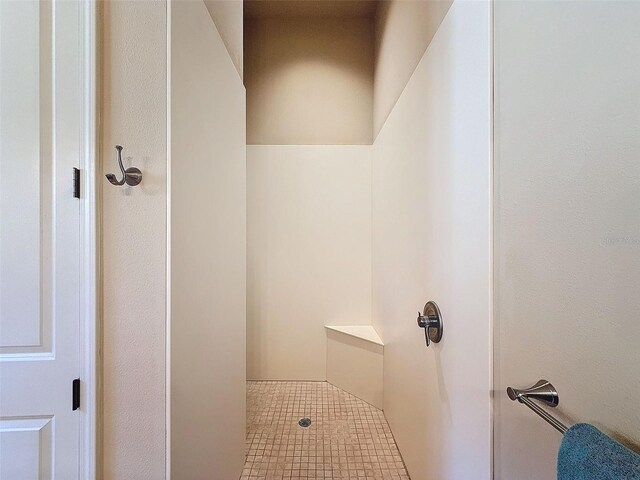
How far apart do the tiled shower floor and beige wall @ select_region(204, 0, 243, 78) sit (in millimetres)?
2242

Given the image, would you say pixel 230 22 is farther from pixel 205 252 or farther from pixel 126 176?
pixel 205 252

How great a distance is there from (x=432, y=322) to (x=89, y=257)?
47.7 inches

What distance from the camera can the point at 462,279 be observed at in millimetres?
894

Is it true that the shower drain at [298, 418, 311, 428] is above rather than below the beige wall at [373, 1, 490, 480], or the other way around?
below

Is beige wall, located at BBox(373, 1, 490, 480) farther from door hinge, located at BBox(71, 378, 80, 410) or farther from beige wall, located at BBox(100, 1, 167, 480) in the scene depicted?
door hinge, located at BBox(71, 378, 80, 410)

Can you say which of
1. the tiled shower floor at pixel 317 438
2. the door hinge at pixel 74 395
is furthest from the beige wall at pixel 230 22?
the tiled shower floor at pixel 317 438

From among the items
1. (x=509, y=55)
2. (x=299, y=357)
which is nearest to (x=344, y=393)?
(x=299, y=357)

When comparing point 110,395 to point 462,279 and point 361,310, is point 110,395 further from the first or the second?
point 361,310

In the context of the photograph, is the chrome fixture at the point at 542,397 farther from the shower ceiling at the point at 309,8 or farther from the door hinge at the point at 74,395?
the shower ceiling at the point at 309,8

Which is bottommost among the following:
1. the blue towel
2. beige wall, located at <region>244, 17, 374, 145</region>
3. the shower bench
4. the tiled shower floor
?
the tiled shower floor

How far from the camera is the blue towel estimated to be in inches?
15.7

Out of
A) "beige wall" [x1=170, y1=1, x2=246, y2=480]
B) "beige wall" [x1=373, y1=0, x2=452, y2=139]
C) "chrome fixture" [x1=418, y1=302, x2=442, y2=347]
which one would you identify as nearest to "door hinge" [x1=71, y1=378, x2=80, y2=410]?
"beige wall" [x1=170, y1=1, x2=246, y2=480]

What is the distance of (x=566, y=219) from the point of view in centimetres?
55

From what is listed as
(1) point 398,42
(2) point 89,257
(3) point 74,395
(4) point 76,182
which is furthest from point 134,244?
(1) point 398,42
